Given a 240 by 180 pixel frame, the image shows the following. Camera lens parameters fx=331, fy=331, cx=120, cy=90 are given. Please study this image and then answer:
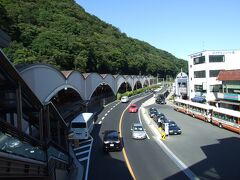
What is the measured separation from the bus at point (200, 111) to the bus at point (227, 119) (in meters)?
1.65

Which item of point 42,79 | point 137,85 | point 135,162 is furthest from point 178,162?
point 137,85

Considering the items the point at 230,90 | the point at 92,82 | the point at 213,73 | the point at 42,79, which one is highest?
the point at 213,73

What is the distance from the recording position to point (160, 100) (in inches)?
3376

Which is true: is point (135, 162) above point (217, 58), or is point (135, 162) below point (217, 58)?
below

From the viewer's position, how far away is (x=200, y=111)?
52531 millimetres

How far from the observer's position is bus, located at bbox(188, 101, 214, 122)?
48.5 meters

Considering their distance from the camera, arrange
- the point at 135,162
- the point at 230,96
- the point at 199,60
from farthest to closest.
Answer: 1. the point at 199,60
2. the point at 230,96
3. the point at 135,162

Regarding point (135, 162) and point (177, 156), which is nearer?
point (135, 162)

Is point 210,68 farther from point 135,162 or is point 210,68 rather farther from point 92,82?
point 135,162

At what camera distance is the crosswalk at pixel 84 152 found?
2777 cm

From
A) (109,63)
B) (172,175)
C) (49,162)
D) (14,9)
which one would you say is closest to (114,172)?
(172,175)

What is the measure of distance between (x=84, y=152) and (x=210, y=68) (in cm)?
5121

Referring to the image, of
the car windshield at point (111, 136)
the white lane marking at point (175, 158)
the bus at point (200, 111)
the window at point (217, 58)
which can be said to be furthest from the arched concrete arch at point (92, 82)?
the car windshield at point (111, 136)

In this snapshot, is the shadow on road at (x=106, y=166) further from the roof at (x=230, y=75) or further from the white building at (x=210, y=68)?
the white building at (x=210, y=68)
